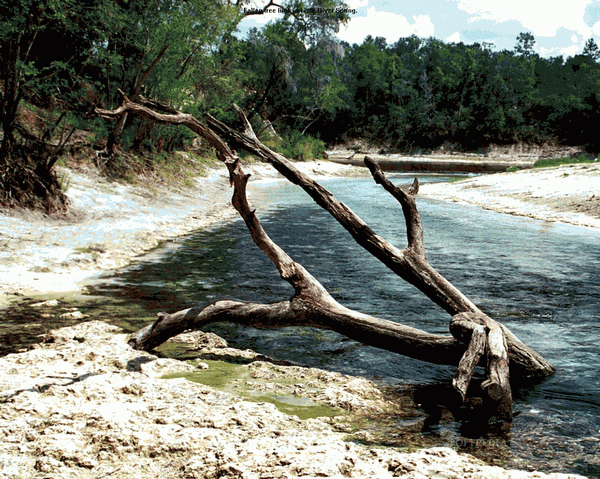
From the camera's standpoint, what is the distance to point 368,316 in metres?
5.30

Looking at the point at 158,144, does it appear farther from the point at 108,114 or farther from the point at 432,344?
the point at 432,344

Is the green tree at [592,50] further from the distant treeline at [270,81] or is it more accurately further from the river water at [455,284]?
the river water at [455,284]

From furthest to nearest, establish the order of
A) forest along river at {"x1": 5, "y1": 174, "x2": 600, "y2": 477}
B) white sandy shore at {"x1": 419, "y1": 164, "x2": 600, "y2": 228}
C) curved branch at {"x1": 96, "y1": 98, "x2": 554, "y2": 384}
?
white sandy shore at {"x1": 419, "y1": 164, "x2": 600, "y2": 228} → curved branch at {"x1": 96, "y1": 98, "x2": 554, "y2": 384} → forest along river at {"x1": 5, "y1": 174, "x2": 600, "y2": 477}

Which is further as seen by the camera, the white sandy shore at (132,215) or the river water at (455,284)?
the white sandy shore at (132,215)

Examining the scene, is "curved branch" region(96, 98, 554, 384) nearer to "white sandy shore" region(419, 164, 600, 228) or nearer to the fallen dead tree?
the fallen dead tree

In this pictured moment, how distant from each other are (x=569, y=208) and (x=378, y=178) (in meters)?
13.4

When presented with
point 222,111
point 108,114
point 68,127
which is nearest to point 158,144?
point 68,127

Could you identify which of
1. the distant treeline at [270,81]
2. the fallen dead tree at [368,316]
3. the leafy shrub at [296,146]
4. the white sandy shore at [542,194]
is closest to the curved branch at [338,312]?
the fallen dead tree at [368,316]

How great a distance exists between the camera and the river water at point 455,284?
4168 mm

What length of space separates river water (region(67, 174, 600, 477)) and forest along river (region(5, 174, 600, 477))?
2 cm

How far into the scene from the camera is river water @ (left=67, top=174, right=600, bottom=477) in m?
4.17

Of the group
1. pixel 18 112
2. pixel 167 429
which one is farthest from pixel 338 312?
pixel 18 112

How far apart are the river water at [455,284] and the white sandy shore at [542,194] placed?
150 centimetres

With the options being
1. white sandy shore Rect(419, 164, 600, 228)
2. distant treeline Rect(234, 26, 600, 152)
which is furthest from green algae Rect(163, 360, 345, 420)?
distant treeline Rect(234, 26, 600, 152)
